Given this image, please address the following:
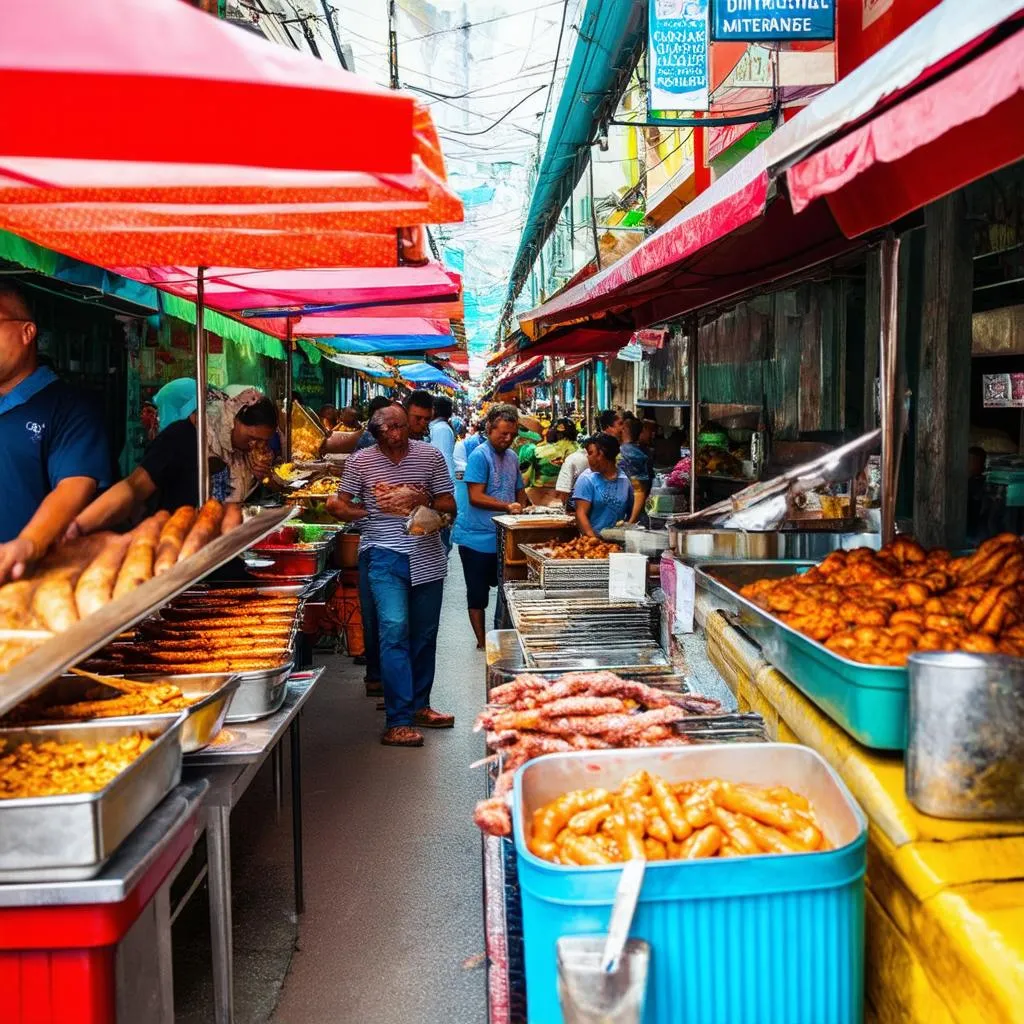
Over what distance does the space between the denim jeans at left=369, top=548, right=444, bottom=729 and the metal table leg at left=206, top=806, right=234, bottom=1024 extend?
10.8 ft

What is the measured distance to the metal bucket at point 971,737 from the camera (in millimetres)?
2062

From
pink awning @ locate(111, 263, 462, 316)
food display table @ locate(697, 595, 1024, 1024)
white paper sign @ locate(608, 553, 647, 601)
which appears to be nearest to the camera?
food display table @ locate(697, 595, 1024, 1024)

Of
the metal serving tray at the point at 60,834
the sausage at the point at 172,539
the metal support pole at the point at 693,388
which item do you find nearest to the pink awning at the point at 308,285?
the metal support pole at the point at 693,388

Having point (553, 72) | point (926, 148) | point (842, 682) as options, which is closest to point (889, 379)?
A: point (926, 148)

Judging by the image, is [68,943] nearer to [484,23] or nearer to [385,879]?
[385,879]

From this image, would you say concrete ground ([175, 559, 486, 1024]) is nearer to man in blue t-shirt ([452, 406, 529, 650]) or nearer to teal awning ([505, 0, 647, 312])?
man in blue t-shirt ([452, 406, 529, 650])

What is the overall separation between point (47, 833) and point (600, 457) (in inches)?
269

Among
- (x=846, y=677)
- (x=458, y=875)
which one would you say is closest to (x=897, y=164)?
(x=846, y=677)

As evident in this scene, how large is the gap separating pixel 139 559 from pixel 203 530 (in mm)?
492

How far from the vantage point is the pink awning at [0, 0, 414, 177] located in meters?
2.30

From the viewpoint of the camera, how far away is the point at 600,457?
873cm

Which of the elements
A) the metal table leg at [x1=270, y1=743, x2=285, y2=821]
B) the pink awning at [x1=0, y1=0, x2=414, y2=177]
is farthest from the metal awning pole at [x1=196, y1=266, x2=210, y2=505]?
the pink awning at [x1=0, y1=0, x2=414, y2=177]

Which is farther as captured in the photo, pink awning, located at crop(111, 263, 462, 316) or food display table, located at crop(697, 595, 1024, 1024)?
pink awning, located at crop(111, 263, 462, 316)

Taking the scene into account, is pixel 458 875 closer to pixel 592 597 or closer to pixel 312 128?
pixel 592 597
